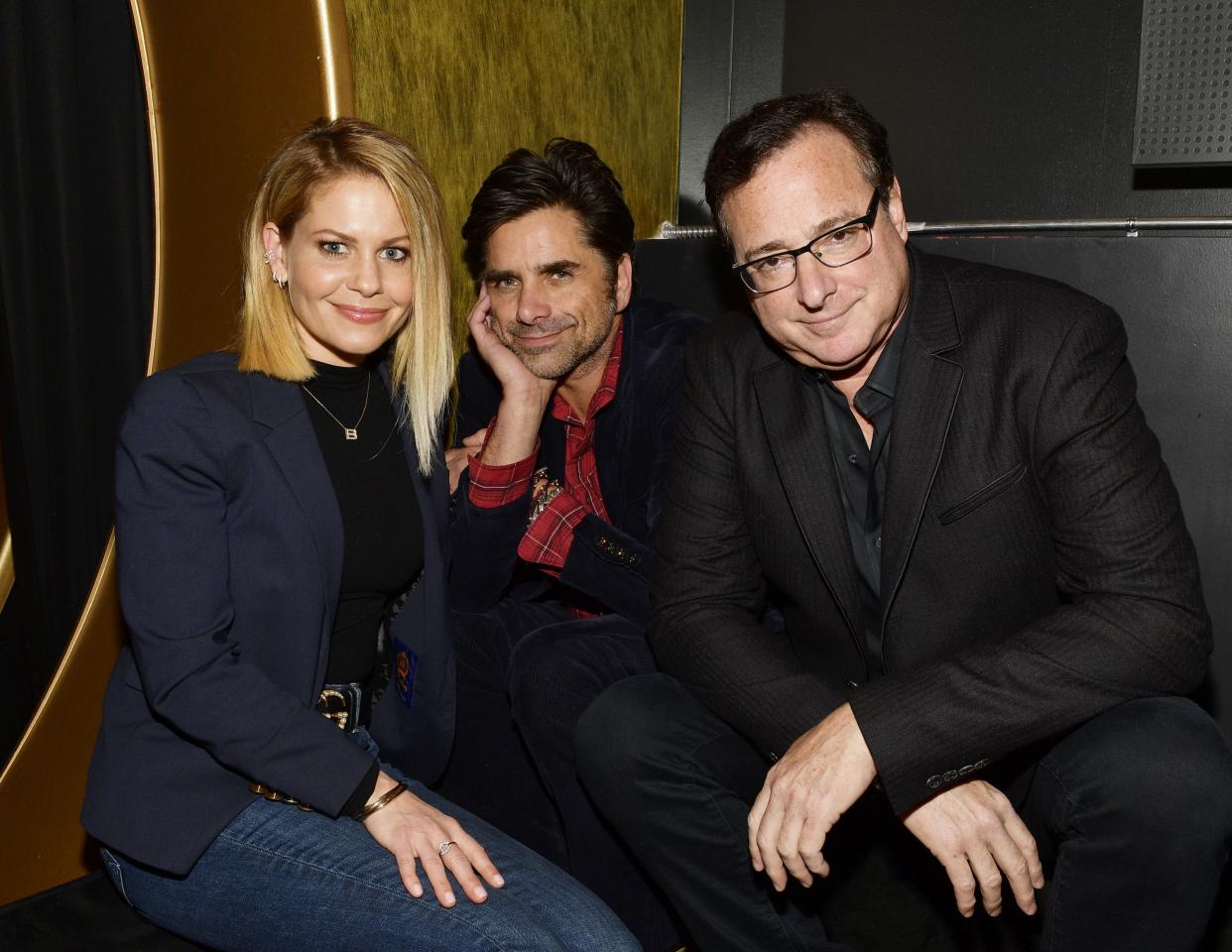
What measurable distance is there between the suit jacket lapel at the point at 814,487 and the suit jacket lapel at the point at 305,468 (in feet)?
2.33

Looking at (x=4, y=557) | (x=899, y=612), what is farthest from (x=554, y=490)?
(x=4, y=557)

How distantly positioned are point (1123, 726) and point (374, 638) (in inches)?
45.0

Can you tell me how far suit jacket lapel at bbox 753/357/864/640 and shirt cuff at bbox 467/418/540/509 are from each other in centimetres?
62

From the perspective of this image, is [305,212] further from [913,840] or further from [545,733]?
[913,840]

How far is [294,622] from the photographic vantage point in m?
1.57

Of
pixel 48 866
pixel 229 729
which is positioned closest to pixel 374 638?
pixel 229 729

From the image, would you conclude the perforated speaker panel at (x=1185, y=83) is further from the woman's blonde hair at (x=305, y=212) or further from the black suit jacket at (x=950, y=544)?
the woman's blonde hair at (x=305, y=212)

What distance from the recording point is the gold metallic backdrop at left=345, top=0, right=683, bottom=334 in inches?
90.8

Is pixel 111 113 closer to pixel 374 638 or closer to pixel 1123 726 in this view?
pixel 374 638

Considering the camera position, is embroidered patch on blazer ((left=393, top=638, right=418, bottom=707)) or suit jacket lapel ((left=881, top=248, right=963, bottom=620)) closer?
suit jacket lapel ((left=881, top=248, right=963, bottom=620))

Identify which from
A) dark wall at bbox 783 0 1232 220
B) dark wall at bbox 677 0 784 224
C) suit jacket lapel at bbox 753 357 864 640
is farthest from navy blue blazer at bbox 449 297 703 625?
dark wall at bbox 783 0 1232 220

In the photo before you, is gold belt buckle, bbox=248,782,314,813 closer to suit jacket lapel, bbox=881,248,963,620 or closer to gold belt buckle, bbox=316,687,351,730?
gold belt buckle, bbox=316,687,351,730

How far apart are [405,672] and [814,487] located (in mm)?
755

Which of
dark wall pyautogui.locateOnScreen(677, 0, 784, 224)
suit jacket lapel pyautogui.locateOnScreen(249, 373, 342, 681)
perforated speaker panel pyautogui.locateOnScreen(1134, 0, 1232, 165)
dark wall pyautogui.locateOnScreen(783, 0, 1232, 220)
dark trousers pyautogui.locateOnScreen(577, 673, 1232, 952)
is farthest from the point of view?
dark wall pyautogui.locateOnScreen(677, 0, 784, 224)
